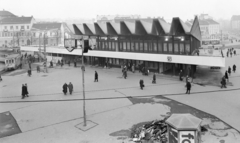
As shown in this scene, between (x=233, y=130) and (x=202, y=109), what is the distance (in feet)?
11.7

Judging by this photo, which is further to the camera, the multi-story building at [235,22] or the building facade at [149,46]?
the multi-story building at [235,22]

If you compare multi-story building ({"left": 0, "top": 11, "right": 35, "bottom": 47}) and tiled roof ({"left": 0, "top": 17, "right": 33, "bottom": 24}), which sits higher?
tiled roof ({"left": 0, "top": 17, "right": 33, "bottom": 24})

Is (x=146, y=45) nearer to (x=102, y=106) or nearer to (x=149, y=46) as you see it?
(x=149, y=46)

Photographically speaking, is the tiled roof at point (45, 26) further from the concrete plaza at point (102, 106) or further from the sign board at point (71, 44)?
the sign board at point (71, 44)

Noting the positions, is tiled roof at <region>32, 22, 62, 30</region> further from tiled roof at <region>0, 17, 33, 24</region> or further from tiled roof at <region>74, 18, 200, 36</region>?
tiled roof at <region>74, 18, 200, 36</region>

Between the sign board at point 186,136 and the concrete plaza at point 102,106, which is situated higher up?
the sign board at point 186,136

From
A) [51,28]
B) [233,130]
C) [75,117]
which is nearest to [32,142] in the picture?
[75,117]

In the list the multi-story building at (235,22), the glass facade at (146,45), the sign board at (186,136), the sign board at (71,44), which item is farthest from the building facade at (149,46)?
the multi-story building at (235,22)

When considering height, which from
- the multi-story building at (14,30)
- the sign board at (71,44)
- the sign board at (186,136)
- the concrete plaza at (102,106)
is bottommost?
the concrete plaza at (102,106)

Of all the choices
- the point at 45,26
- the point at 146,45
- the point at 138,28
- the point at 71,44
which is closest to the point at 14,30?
the point at 45,26

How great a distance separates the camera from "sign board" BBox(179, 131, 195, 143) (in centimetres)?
606

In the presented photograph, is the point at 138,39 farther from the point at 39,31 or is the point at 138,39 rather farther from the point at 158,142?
the point at 39,31

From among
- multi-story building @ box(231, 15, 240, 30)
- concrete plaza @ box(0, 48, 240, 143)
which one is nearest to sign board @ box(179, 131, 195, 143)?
concrete plaza @ box(0, 48, 240, 143)

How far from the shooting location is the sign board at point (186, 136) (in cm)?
606
